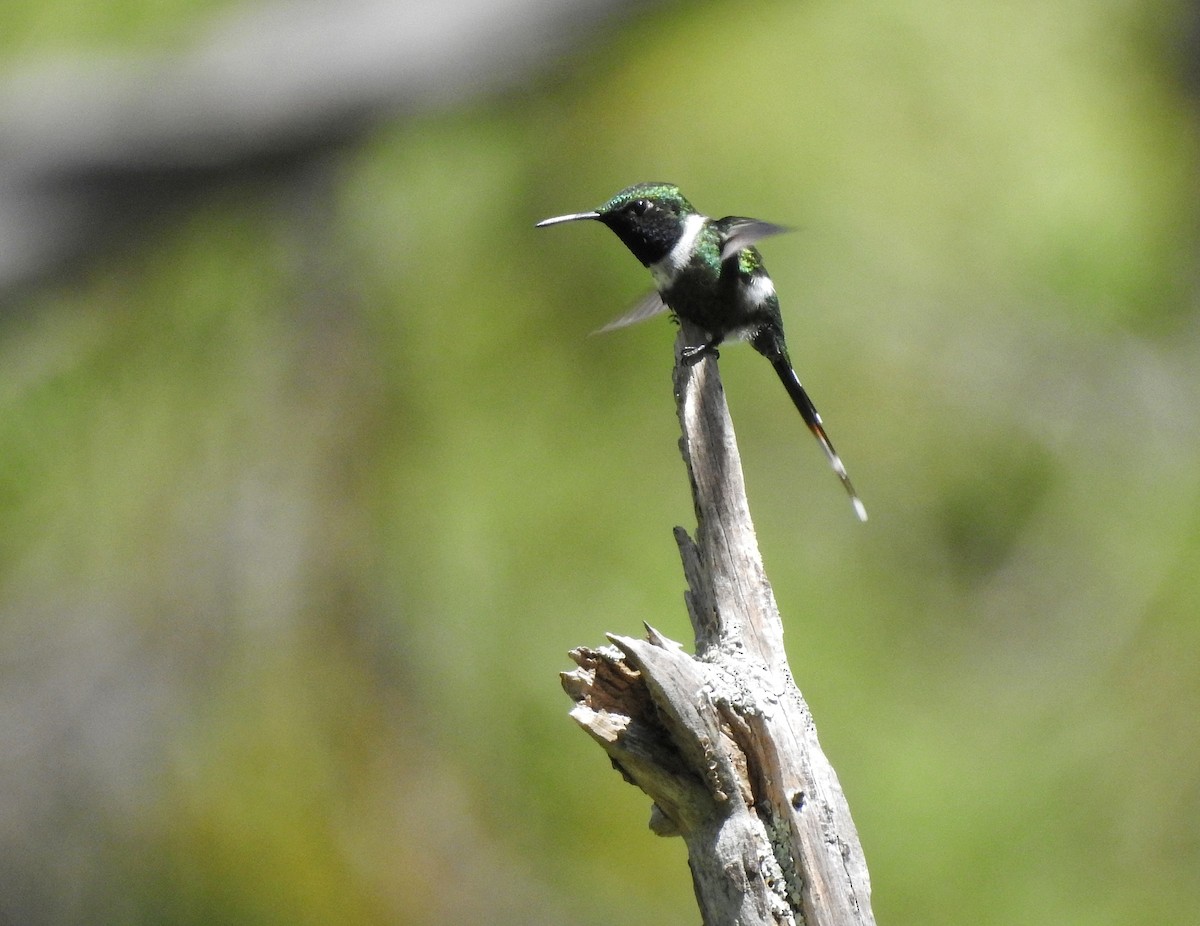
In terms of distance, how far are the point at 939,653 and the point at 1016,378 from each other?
1581 mm

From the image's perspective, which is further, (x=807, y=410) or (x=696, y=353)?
(x=807, y=410)

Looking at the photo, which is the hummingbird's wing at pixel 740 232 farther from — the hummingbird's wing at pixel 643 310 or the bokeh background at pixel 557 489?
the bokeh background at pixel 557 489

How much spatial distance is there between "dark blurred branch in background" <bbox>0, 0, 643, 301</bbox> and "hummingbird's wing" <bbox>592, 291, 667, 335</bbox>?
438 cm

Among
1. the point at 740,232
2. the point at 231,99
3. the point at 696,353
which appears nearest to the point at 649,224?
the point at 740,232

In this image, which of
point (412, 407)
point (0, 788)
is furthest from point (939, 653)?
point (0, 788)

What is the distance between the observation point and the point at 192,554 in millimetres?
6336

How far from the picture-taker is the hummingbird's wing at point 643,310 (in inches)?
128

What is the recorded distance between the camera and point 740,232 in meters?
2.86

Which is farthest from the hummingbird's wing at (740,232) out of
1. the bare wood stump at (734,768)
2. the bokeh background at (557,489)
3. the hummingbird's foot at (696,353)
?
the bokeh background at (557,489)

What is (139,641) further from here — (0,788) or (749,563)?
(749,563)

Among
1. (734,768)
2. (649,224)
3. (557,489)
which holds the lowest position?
(734,768)

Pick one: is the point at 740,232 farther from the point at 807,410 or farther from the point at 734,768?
the point at 734,768

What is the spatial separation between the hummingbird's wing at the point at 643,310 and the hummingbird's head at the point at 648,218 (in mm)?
238

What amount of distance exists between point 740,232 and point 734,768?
1400mm
